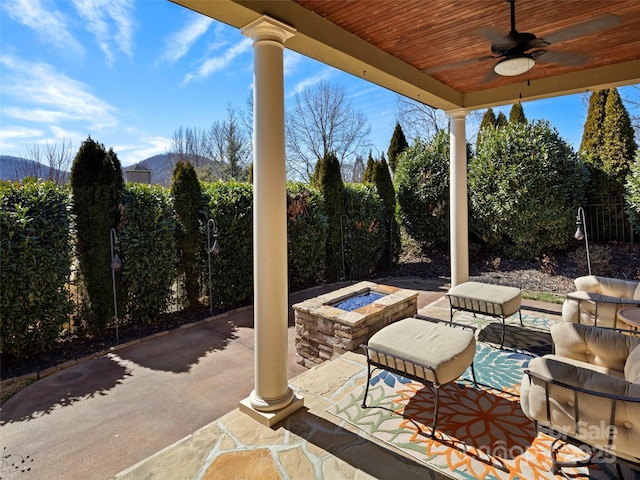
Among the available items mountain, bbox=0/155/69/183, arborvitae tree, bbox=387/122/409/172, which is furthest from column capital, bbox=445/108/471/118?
mountain, bbox=0/155/69/183

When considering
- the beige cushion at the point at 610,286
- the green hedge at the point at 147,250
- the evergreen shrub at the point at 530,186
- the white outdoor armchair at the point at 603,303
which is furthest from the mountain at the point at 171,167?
the white outdoor armchair at the point at 603,303

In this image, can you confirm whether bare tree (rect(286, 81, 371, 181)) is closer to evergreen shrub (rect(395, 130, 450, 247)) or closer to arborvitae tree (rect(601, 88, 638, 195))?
evergreen shrub (rect(395, 130, 450, 247))

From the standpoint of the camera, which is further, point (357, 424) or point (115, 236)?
point (115, 236)

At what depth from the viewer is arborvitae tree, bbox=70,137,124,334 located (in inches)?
169

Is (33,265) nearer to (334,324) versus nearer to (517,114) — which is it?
(334,324)

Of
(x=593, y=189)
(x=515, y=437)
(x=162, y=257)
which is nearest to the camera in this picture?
(x=515, y=437)

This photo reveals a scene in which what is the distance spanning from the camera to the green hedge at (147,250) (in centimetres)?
464

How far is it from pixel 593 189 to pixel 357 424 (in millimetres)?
8488

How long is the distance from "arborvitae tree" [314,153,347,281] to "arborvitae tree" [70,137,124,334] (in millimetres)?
3939

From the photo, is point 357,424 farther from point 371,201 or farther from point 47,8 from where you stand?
point 371,201

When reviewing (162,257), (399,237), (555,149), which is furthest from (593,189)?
(162,257)

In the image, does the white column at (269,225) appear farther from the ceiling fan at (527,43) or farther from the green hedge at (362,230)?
the green hedge at (362,230)

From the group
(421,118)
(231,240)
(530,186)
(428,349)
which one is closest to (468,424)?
(428,349)

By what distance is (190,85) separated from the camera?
14812 mm
